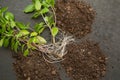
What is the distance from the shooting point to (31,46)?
152 cm

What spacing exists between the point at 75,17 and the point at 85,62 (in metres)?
0.32

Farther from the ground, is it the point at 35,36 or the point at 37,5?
the point at 37,5

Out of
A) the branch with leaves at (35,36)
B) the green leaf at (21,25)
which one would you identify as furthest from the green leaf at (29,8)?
the green leaf at (21,25)

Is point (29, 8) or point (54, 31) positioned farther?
point (29, 8)

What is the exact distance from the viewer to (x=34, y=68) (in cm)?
151

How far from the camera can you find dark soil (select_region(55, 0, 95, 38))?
5.18 ft

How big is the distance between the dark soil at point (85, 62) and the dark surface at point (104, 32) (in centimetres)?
5

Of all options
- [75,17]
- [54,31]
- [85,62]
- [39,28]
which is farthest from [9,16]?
[85,62]

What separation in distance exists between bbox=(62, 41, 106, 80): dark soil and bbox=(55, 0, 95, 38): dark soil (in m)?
0.11

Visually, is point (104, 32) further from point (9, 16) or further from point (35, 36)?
point (9, 16)

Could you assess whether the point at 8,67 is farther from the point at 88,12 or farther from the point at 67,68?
the point at 88,12

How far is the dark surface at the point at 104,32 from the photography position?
5.00 ft

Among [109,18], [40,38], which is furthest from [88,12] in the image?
[40,38]

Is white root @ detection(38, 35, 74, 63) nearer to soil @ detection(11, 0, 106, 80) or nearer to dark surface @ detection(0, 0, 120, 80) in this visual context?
soil @ detection(11, 0, 106, 80)
